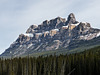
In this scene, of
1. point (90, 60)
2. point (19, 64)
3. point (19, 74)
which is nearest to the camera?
point (19, 74)

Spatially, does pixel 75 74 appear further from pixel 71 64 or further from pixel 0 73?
pixel 0 73

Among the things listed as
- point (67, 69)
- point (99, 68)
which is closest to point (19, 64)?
point (67, 69)

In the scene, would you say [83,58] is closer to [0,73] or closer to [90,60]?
[90,60]

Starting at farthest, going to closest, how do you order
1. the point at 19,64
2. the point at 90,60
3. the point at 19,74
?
1. the point at 90,60
2. the point at 19,64
3. the point at 19,74

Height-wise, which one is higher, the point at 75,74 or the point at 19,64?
the point at 19,64

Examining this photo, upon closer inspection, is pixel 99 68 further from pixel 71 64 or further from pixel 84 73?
pixel 71 64

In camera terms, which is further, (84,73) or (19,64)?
(84,73)

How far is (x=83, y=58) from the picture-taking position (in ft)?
293

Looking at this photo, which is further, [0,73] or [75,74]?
[75,74]

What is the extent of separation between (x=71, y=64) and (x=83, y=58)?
6.46 m

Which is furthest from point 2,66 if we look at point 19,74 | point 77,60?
point 77,60

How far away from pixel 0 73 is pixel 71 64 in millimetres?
33113

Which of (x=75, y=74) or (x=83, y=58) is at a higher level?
→ (x=83, y=58)

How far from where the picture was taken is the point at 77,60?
90.9 meters
